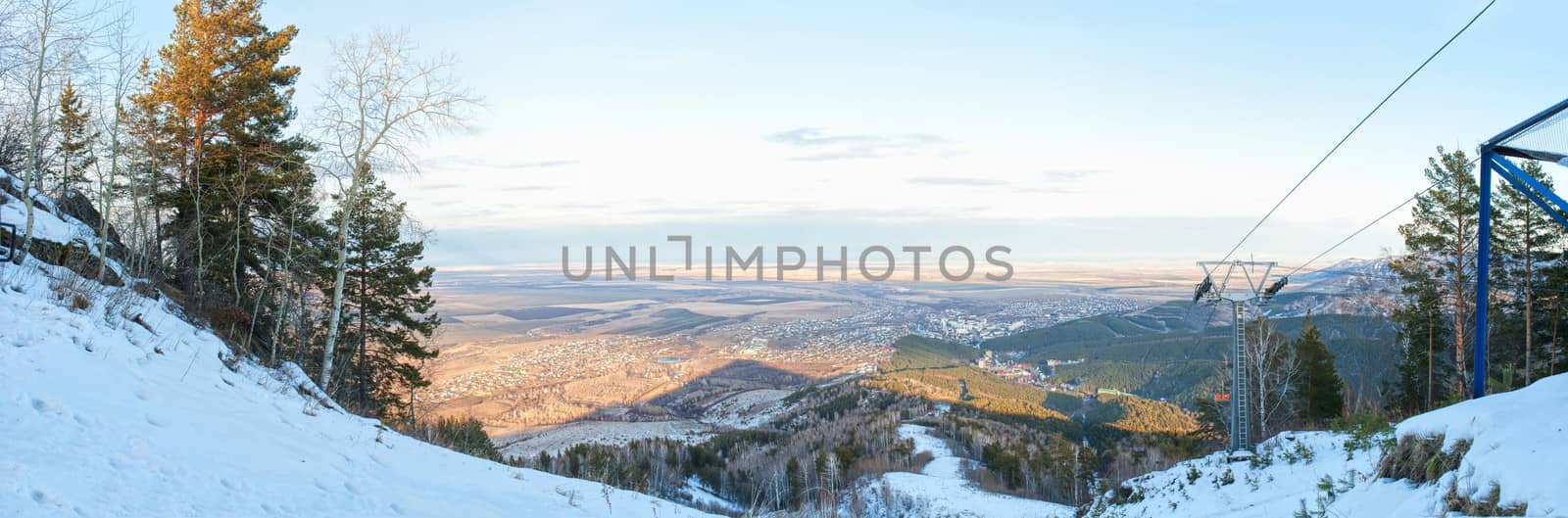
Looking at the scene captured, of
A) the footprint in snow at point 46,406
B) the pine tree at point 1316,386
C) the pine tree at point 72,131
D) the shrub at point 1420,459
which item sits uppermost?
the pine tree at point 72,131

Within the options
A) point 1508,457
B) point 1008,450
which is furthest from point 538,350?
point 1508,457

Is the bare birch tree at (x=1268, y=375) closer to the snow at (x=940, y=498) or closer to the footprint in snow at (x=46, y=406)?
the snow at (x=940, y=498)

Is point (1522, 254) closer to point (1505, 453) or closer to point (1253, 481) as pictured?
point (1253, 481)

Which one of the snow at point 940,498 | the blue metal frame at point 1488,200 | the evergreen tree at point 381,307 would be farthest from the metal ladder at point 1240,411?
the evergreen tree at point 381,307

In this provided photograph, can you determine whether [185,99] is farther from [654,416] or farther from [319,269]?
[654,416]

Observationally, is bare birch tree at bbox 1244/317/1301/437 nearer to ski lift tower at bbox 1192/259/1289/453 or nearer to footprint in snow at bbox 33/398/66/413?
ski lift tower at bbox 1192/259/1289/453

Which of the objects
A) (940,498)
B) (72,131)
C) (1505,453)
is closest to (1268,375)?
(940,498)
